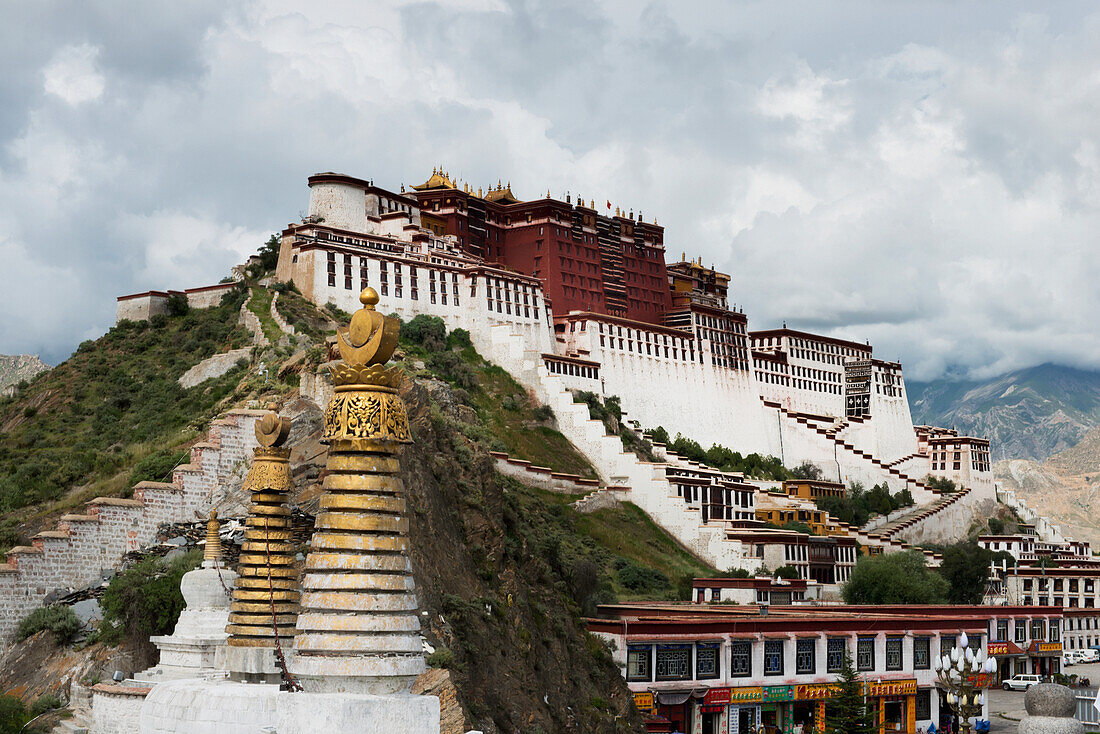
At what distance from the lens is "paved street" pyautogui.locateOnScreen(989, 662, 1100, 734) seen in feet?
138

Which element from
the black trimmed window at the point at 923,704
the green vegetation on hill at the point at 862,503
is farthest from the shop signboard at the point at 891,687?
the green vegetation on hill at the point at 862,503

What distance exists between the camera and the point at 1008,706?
4728 centimetres

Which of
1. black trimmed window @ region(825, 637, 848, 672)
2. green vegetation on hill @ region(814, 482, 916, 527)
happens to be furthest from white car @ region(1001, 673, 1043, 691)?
green vegetation on hill @ region(814, 482, 916, 527)

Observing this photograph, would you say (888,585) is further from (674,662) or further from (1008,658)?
(674,662)

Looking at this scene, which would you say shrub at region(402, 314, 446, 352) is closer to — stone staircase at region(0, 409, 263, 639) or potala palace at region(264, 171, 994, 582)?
potala palace at region(264, 171, 994, 582)

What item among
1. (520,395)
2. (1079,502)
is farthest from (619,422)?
(1079,502)

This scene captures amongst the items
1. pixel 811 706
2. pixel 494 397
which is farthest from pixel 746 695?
pixel 494 397

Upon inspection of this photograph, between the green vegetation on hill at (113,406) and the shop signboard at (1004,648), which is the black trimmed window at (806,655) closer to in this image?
the shop signboard at (1004,648)

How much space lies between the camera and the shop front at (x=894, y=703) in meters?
37.8

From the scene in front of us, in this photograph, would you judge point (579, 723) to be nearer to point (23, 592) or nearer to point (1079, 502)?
point (23, 592)

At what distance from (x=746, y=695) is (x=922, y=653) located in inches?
286

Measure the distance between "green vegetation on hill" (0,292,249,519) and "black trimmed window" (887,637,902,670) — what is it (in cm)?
2244

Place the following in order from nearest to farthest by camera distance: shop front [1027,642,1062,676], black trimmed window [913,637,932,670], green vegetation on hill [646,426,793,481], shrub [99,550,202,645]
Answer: shrub [99,550,202,645]
black trimmed window [913,637,932,670]
shop front [1027,642,1062,676]
green vegetation on hill [646,426,793,481]

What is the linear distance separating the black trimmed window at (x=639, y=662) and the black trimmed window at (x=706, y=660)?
5.15 ft
